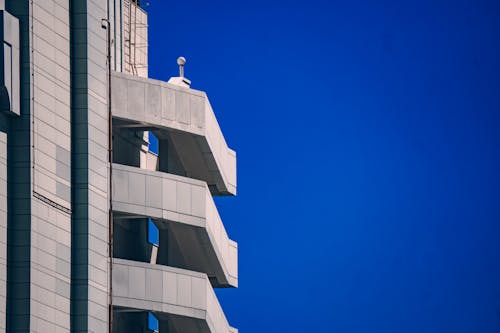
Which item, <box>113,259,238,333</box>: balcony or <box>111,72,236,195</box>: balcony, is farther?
<box>111,72,236,195</box>: balcony

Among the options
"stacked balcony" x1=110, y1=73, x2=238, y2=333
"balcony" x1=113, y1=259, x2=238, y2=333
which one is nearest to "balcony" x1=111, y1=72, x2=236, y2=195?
"stacked balcony" x1=110, y1=73, x2=238, y2=333

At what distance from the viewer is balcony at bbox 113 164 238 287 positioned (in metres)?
83.5

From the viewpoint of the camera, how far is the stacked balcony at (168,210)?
3292 inches

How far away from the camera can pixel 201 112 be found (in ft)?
288

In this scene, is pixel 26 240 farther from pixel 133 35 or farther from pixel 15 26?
pixel 133 35

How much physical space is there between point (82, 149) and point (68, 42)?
411 centimetres

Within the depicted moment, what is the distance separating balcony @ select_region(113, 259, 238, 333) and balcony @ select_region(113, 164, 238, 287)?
1.87 meters

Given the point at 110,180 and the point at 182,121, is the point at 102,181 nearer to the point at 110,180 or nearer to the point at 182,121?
the point at 110,180

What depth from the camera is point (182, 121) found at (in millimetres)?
86938

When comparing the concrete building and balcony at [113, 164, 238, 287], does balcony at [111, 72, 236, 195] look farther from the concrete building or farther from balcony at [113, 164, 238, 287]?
balcony at [113, 164, 238, 287]

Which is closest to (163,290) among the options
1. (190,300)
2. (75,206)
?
(190,300)

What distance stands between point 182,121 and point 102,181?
24.1ft

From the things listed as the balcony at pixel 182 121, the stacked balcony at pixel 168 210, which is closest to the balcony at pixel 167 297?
the stacked balcony at pixel 168 210

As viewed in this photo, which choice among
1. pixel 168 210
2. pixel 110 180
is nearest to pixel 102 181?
pixel 110 180
